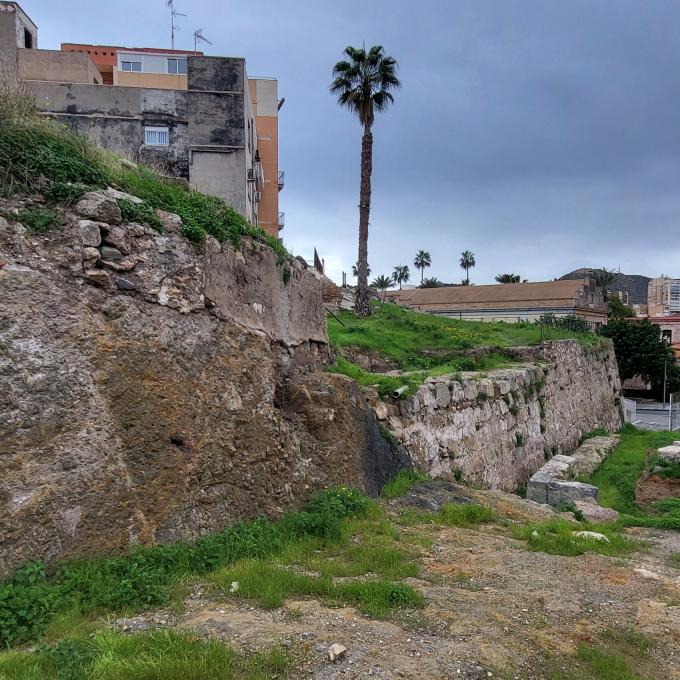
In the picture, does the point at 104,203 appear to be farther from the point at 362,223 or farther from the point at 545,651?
the point at 362,223

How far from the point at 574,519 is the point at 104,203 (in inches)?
296

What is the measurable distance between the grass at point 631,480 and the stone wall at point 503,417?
139 centimetres

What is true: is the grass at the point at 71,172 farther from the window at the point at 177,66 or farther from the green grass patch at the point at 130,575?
the window at the point at 177,66

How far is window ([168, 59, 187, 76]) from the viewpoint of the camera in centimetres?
2747

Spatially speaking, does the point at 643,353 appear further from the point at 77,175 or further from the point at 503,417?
the point at 77,175

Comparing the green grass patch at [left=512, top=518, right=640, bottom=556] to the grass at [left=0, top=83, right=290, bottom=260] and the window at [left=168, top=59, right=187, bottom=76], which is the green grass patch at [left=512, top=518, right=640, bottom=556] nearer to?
the grass at [left=0, top=83, right=290, bottom=260]

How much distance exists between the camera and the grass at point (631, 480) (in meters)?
8.49

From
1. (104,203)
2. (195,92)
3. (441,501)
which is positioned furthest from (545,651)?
(195,92)

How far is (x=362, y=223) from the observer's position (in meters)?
21.8

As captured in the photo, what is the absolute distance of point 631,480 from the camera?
45.5 ft

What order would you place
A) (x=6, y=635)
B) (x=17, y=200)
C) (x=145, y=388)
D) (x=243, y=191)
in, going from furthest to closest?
(x=243, y=191), (x=145, y=388), (x=17, y=200), (x=6, y=635)

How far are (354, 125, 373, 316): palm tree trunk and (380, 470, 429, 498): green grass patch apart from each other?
1266cm

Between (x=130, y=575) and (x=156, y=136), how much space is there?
743 inches

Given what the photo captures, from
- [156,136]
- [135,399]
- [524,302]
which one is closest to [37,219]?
[135,399]
